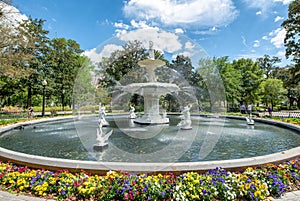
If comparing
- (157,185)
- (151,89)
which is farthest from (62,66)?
(157,185)

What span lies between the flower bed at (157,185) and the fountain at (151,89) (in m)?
10.4

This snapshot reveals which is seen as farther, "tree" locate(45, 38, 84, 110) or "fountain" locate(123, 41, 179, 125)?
"tree" locate(45, 38, 84, 110)

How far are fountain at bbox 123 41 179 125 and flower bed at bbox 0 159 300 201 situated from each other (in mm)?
10401

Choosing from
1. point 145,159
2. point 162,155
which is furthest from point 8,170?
point 162,155

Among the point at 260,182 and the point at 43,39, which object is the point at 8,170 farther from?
the point at 43,39

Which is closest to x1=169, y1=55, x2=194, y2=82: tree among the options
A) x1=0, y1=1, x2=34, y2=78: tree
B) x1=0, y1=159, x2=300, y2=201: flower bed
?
x1=0, y1=159, x2=300, y2=201: flower bed

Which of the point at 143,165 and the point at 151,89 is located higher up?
the point at 151,89

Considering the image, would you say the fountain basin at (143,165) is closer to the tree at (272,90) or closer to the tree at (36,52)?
the tree at (36,52)

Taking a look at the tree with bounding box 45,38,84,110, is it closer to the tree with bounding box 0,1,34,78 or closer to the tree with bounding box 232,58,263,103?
the tree with bounding box 0,1,34,78

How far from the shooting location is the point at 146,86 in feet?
47.1

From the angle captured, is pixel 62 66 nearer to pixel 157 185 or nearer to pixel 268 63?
pixel 157 185

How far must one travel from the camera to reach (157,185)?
3773 millimetres

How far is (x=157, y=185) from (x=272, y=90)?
47798mm

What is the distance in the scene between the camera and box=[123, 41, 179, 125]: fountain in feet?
47.3
